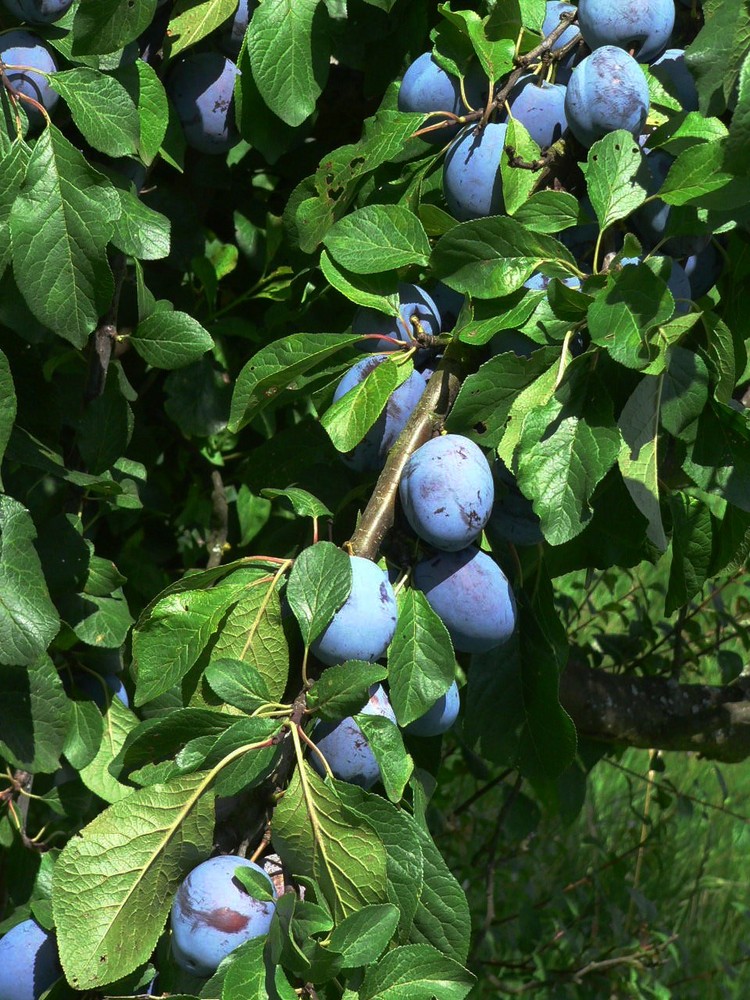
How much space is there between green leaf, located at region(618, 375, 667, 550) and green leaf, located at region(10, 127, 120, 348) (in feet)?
1.32

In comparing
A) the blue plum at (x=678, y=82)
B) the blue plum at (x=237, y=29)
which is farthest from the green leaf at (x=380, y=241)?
the blue plum at (x=237, y=29)

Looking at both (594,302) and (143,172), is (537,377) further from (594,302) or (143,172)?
(143,172)

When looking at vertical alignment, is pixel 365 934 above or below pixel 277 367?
below

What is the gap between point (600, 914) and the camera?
2.29m

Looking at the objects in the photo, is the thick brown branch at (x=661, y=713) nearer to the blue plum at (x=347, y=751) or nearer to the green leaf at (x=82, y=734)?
the green leaf at (x=82, y=734)

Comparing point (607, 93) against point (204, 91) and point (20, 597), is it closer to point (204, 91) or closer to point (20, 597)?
point (204, 91)

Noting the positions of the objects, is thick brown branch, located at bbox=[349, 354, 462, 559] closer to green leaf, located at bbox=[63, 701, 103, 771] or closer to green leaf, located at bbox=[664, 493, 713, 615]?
green leaf, located at bbox=[664, 493, 713, 615]

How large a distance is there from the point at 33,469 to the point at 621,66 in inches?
25.9

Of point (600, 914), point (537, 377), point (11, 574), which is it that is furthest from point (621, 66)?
point (600, 914)

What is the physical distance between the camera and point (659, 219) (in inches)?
34.6

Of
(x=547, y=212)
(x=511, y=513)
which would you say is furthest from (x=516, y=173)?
(x=511, y=513)

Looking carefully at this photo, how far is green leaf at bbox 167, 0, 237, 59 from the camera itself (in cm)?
104

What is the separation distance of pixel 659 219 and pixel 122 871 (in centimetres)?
59

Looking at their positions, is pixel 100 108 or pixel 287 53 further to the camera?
pixel 287 53
